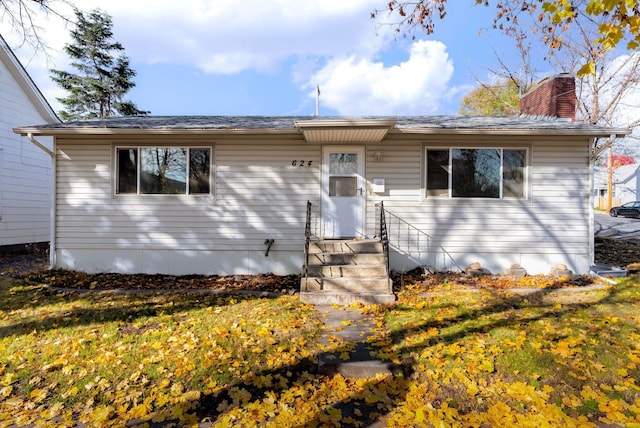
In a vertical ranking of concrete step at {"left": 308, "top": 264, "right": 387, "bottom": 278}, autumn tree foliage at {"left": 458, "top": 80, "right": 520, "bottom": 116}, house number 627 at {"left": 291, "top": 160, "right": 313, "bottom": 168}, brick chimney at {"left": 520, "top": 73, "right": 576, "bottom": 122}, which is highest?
autumn tree foliage at {"left": 458, "top": 80, "right": 520, "bottom": 116}

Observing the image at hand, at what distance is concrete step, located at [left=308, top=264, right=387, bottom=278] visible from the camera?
20.0ft

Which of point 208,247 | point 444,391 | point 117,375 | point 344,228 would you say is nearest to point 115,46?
point 208,247

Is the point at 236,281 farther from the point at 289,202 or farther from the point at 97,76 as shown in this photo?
the point at 97,76

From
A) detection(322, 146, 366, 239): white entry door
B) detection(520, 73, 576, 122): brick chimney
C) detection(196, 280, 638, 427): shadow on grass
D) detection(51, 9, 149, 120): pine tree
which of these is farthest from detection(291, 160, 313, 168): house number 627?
detection(51, 9, 149, 120): pine tree

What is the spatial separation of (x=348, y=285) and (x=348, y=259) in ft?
2.32

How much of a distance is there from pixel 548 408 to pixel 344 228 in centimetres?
521

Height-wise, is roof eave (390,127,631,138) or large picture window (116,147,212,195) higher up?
roof eave (390,127,631,138)

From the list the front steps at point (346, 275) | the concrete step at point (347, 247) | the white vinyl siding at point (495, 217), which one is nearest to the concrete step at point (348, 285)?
the front steps at point (346, 275)

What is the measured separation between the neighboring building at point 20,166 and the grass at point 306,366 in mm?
6951

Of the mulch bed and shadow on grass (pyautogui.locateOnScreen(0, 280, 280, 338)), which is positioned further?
the mulch bed

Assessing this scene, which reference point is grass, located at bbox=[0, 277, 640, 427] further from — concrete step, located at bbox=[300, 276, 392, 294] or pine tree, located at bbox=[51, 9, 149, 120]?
pine tree, located at bbox=[51, 9, 149, 120]

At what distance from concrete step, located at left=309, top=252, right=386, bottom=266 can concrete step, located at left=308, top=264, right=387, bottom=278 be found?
0.17 meters

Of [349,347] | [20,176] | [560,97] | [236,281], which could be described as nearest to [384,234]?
[349,347]

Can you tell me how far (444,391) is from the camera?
10.3ft
